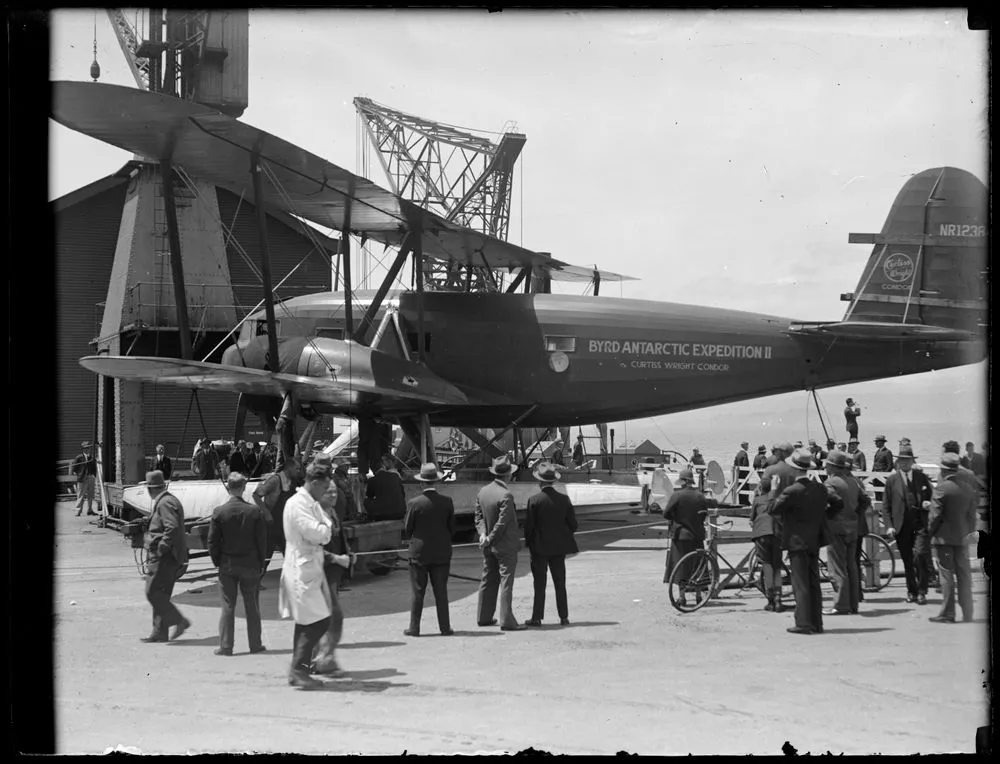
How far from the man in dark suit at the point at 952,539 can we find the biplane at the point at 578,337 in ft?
22.5

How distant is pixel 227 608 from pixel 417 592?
2016 mm

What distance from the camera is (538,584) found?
1047 cm

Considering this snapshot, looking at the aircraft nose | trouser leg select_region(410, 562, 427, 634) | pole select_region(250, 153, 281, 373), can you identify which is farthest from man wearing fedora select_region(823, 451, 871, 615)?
the aircraft nose

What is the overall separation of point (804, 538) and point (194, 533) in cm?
869

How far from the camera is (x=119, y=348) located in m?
27.1

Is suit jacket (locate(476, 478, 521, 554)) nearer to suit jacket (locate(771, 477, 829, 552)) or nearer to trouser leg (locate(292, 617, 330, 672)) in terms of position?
trouser leg (locate(292, 617, 330, 672))

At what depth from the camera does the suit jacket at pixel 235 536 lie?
9273 mm

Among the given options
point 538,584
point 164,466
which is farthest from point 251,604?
point 164,466

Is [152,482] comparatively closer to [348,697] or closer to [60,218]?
[348,697]

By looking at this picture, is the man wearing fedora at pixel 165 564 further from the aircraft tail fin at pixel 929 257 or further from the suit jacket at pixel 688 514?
the aircraft tail fin at pixel 929 257

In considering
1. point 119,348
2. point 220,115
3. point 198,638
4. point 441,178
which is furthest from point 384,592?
point 441,178

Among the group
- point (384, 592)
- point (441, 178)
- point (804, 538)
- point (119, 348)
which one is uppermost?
point (441, 178)

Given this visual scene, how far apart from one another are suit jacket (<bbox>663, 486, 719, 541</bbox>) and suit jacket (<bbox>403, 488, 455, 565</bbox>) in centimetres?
306

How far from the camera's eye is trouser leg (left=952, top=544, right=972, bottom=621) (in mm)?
9953
